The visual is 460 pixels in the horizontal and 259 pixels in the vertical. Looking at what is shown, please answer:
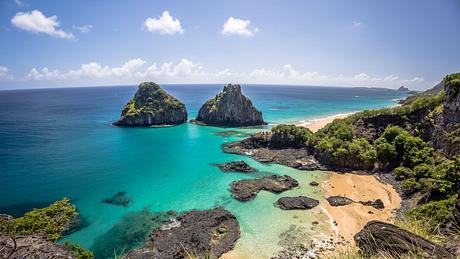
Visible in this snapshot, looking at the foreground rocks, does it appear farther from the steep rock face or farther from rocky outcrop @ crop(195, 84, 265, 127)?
rocky outcrop @ crop(195, 84, 265, 127)

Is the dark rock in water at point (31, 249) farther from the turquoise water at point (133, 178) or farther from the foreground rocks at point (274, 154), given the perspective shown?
the foreground rocks at point (274, 154)

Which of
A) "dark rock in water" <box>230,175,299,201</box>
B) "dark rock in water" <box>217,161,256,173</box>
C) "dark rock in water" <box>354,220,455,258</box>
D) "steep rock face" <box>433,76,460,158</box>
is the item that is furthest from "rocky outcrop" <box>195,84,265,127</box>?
"dark rock in water" <box>354,220,455,258</box>

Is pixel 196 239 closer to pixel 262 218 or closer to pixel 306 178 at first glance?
pixel 262 218

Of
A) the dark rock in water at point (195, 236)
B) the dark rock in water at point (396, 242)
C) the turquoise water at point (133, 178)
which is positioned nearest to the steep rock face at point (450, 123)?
the turquoise water at point (133, 178)

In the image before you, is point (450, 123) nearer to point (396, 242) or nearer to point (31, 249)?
point (396, 242)

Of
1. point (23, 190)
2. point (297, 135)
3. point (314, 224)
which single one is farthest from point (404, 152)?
point (23, 190)

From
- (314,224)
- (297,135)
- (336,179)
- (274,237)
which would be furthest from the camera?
(297,135)

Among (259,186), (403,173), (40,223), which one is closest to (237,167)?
(259,186)
